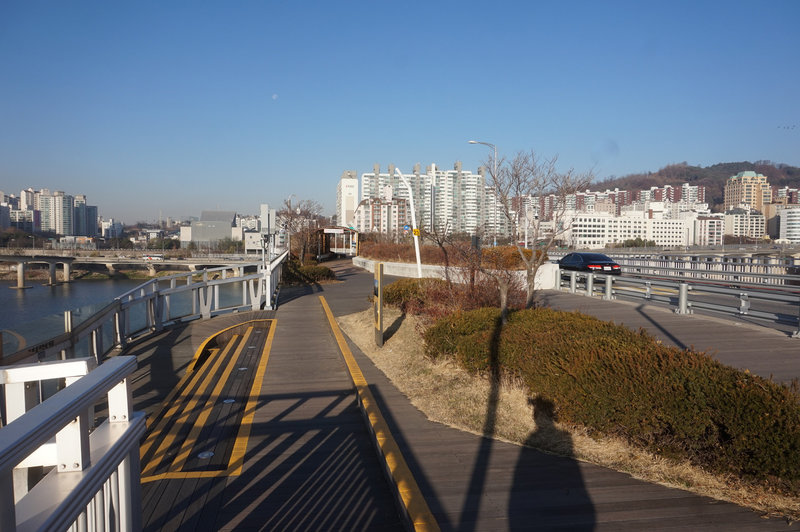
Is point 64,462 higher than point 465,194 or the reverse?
the reverse

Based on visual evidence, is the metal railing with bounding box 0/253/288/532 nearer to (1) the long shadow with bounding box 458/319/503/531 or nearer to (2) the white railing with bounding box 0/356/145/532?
(2) the white railing with bounding box 0/356/145/532

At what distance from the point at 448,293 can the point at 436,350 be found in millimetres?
4138

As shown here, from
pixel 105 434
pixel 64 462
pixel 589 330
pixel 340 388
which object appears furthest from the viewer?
pixel 340 388

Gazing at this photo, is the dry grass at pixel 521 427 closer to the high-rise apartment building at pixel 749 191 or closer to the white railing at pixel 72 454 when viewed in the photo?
the white railing at pixel 72 454

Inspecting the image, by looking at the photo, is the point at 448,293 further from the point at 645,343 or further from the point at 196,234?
the point at 196,234

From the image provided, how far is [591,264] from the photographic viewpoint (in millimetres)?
27219

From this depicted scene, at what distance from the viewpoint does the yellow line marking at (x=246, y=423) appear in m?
5.75

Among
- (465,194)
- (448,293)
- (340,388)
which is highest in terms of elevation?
(465,194)

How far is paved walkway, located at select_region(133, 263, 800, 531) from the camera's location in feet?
14.2

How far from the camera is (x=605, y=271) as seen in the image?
88.6 ft

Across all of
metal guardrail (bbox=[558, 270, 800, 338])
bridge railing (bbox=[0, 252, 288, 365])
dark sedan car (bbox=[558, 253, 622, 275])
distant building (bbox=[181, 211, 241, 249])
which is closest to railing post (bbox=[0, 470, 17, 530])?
bridge railing (bbox=[0, 252, 288, 365])

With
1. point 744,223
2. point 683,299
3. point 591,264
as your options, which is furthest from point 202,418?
point 744,223

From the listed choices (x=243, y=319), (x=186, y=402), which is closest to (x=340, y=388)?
(x=186, y=402)

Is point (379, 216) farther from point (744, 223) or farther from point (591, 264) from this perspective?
point (591, 264)
